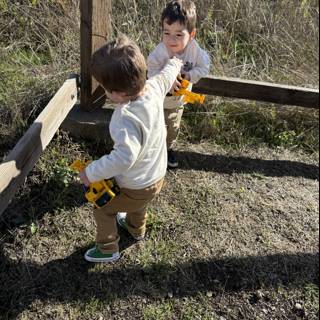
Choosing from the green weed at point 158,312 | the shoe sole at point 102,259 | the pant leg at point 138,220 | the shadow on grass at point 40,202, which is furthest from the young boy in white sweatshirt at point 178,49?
the green weed at point 158,312

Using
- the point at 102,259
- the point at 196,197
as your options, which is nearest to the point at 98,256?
the point at 102,259

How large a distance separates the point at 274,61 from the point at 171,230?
228 cm

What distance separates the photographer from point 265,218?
2.94 m

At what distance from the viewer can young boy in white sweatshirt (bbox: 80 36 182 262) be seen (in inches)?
70.4

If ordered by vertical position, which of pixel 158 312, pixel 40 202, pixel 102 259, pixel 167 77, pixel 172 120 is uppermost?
pixel 167 77

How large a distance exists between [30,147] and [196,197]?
1.33m

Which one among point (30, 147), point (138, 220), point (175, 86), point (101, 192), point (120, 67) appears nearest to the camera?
point (120, 67)

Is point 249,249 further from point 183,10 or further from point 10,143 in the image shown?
point 10,143

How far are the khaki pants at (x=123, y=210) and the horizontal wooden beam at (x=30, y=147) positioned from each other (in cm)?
46

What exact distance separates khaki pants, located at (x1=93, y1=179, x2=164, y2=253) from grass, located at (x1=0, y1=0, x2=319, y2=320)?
145 millimetres

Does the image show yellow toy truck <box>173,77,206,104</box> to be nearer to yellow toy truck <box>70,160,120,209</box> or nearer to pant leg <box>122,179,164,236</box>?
pant leg <box>122,179,164,236</box>

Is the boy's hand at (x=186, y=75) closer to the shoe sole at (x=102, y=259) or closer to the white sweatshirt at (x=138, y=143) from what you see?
the white sweatshirt at (x=138, y=143)

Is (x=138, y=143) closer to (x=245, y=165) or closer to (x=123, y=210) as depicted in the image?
(x=123, y=210)

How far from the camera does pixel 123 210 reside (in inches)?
87.7
